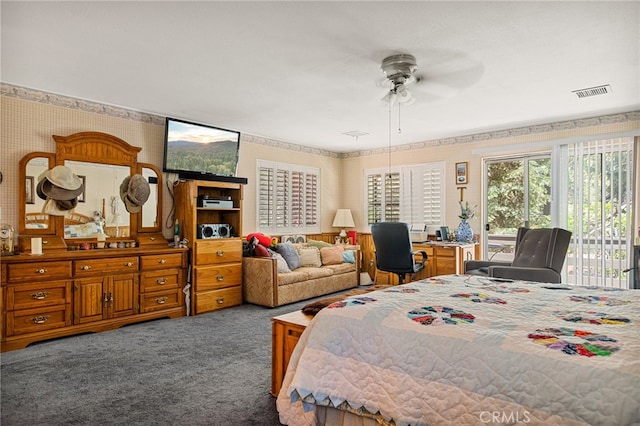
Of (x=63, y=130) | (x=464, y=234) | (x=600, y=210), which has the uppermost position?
(x=63, y=130)

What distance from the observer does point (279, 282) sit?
5160 millimetres

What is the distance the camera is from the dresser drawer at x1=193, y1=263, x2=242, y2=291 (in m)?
4.84

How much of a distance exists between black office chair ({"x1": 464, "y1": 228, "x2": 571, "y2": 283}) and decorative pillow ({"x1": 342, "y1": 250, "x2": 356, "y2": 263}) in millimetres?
2274

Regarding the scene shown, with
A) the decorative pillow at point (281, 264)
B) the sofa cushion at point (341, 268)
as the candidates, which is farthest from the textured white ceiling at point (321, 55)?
the sofa cushion at point (341, 268)

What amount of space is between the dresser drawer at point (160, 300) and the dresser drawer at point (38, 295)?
2.52 ft

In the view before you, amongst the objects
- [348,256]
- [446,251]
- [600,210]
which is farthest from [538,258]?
[348,256]

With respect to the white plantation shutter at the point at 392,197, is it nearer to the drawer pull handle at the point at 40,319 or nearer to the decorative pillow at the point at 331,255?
the decorative pillow at the point at 331,255

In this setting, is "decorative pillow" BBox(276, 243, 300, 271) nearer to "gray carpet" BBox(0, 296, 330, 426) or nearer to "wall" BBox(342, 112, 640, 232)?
"gray carpet" BBox(0, 296, 330, 426)

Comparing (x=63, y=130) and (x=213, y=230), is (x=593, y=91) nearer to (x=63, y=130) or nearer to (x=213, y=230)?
(x=213, y=230)

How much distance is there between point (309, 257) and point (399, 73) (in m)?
3.45

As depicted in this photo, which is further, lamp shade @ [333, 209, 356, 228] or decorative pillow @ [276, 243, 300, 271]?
lamp shade @ [333, 209, 356, 228]

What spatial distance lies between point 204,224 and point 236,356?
232 centimetres

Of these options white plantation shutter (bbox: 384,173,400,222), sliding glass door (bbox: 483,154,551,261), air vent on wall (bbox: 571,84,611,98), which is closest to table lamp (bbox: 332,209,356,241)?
white plantation shutter (bbox: 384,173,400,222)

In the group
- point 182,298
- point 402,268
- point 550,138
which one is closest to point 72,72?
point 182,298
